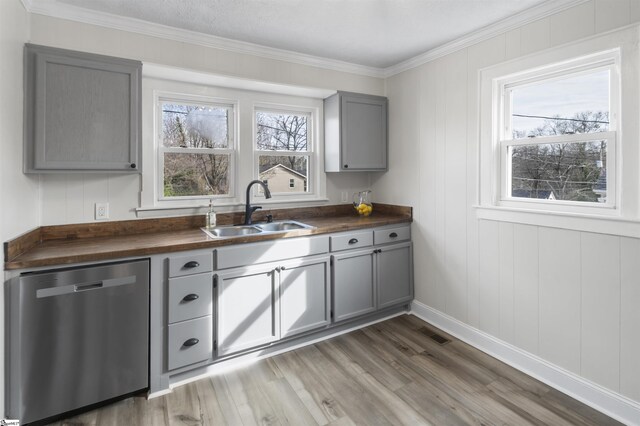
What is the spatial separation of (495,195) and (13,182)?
306cm

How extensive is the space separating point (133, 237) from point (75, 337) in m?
0.73

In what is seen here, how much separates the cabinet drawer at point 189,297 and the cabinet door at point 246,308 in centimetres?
8

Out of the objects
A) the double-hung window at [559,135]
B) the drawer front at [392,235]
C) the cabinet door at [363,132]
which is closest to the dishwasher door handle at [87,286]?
the drawer front at [392,235]

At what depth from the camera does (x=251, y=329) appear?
2.41 m

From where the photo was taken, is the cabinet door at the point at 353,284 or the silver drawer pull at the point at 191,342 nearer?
the silver drawer pull at the point at 191,342

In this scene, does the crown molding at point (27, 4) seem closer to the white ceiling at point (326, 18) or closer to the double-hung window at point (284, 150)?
the white ceiling at point (326, 18)

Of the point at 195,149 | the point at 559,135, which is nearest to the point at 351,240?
the point at 195,149

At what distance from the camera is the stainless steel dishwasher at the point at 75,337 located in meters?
1.71

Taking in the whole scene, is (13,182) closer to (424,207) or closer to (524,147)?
(424,207)

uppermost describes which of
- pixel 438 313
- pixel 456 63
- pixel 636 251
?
pixel 456 63

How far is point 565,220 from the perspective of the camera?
6.98 ft

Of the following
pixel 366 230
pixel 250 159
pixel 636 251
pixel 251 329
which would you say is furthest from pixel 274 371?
pixel 636 251

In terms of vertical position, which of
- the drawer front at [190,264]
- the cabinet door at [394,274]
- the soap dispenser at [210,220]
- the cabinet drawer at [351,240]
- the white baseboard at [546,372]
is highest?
the soap dispenser at [210,220]

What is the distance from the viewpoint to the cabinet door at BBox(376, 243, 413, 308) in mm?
3057
